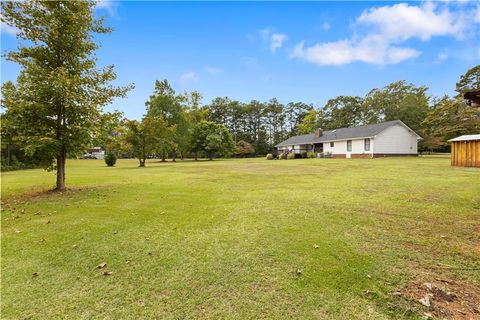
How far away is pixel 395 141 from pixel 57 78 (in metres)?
33.2

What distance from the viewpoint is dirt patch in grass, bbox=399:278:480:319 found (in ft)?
7.77

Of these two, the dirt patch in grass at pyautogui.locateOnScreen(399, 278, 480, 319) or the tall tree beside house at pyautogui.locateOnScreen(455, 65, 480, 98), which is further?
the tall tree beside house at pyautogui.locateOnScreen(455, 65, 480, 98)

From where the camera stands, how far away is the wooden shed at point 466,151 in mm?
14521

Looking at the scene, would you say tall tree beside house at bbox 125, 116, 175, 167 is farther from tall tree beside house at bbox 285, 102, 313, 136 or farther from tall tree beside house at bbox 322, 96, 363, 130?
tall tree beside house at bbox 285, 102, 313, 136

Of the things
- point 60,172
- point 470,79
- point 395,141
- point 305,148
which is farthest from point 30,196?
point 470,79

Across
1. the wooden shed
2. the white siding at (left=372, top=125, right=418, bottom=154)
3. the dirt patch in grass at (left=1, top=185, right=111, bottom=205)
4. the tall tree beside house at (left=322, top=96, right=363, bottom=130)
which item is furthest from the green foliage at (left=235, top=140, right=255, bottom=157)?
the dirt patch in grass at (left=1, top=185, right=111, bottom=205)

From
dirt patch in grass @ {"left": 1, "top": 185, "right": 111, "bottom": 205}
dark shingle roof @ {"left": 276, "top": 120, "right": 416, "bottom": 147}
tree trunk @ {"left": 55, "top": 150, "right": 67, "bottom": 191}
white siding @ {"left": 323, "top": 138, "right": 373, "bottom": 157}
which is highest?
dark shingle roof @ {"left": 276, "top": 120, "right": 416, "bottom": 147}

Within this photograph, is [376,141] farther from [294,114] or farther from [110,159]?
[294,114]

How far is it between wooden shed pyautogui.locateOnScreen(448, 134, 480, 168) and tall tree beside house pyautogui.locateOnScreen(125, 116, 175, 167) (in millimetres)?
24844

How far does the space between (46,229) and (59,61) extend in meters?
6.74

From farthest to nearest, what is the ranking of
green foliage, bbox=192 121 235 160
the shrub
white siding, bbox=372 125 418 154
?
1. green foliage, bbox=192 121 235 160
2. white siding, bbox=372 125 418 154
3. the shrub

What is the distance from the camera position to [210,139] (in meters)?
39.3

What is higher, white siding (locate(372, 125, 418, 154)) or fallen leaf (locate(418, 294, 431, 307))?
white siding (locate(372, 125, 418, 154))

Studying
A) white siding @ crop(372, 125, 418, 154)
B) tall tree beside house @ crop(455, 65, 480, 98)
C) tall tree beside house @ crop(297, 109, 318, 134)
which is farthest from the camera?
tall tree beside house @ crop(297, 109, 318, 134)
